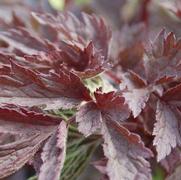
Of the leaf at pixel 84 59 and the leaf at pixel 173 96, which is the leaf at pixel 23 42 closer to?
the leaf at pixel 84 59

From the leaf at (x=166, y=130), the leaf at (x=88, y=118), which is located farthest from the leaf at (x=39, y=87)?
the leaf at (x=166, y=130)

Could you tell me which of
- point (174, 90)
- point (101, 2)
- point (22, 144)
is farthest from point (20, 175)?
point (101, 2)

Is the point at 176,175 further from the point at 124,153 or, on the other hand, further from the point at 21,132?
the point at 21,132

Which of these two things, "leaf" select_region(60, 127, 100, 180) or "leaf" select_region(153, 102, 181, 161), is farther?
"leaf" select_region(60, 127, 100, 180)

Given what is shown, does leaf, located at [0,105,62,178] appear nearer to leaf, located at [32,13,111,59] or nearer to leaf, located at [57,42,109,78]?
leaf, located at [57,42,109,78]

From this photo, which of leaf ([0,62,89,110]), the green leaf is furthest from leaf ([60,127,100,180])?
leaf ([0,62,89,110])

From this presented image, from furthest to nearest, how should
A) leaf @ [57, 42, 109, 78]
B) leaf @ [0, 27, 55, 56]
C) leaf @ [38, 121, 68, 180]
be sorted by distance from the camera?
leaf @ [0, 27, 55, 56] → leaf @ [57, 42, 109, 78] → leaf @ [38, 121, 68, 180]
